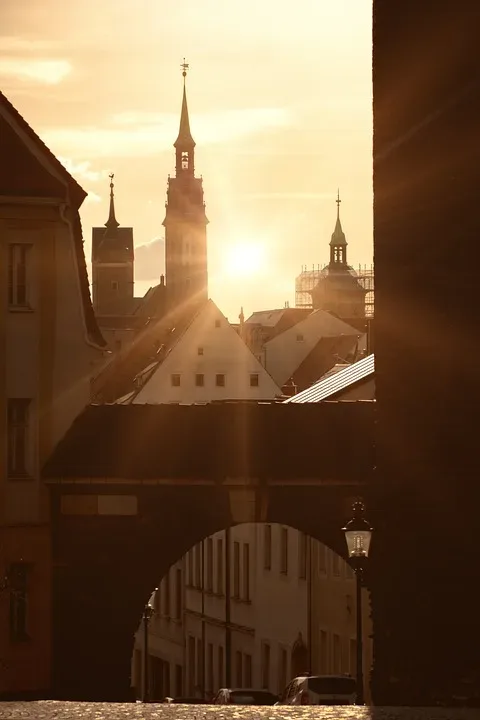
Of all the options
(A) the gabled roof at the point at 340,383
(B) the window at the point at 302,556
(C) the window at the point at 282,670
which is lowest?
(C) the window at the point at 282,670

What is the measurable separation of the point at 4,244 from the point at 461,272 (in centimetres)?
2219

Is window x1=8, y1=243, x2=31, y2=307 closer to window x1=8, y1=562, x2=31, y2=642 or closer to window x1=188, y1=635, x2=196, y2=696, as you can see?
window x1=8, y1=562, x2=31, y2=642

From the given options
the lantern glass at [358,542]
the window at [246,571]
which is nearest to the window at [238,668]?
the window at [246,571]

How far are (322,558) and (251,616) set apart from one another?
9.92m

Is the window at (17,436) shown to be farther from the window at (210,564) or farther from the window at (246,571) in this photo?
the window at (210,564)

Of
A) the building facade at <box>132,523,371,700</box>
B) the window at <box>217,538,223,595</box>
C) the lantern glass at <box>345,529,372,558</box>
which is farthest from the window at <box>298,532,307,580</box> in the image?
the lantern glass at <box>345,529,372,558</box>

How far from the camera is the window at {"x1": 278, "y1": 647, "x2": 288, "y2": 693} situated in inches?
2187

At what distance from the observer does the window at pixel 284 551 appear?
55.3 metres

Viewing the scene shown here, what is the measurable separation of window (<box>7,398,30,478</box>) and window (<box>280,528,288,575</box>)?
20604 mm

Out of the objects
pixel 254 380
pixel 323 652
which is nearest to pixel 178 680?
pixel 323 652

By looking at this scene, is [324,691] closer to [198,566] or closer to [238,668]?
[238,668]

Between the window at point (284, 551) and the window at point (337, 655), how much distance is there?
17.5 feet

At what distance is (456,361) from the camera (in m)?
13.5

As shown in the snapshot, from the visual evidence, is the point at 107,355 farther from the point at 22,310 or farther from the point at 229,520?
the point at 229,520
